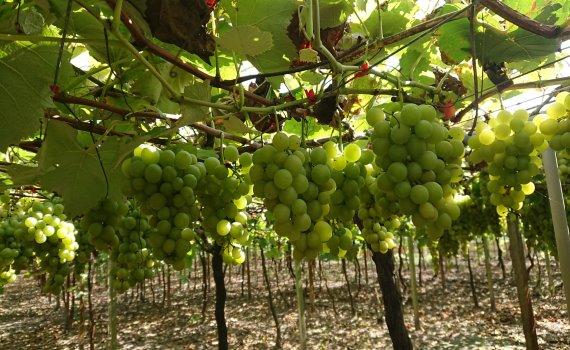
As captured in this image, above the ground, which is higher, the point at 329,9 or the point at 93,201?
the point at 329,9

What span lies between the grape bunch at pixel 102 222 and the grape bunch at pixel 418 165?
1.02 meters

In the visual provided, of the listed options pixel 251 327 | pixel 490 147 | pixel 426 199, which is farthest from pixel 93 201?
pixel 251 327

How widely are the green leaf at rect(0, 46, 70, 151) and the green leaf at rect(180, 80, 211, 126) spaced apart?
329 millimetres

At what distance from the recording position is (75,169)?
140 centimetres

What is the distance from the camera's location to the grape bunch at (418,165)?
3.03 feet

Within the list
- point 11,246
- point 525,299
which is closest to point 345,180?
point 11,246

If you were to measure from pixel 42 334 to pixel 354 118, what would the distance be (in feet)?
34.0

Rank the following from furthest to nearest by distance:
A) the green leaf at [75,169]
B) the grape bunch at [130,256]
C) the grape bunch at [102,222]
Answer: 1. the grape bunch at [130,256]
2. the grape bunch at [102,222]
3. the green leaf at [75,169]

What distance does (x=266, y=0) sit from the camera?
1.02 m

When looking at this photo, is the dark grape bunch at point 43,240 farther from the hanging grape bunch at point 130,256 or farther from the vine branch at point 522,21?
the vine branch at point 522,21

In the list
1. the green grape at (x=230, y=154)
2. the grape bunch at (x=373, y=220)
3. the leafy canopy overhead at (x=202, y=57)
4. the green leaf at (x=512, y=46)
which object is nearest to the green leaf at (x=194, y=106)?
the leafy canopy overhead at (x=202, y=57)

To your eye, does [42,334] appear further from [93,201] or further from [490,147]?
[490,147]

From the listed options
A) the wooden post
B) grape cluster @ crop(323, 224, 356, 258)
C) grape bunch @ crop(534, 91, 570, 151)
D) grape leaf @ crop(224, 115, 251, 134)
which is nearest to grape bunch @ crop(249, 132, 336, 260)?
grape cluster @ crop(323, 224, 356, 258)

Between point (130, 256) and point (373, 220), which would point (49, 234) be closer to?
point (130, 256)
